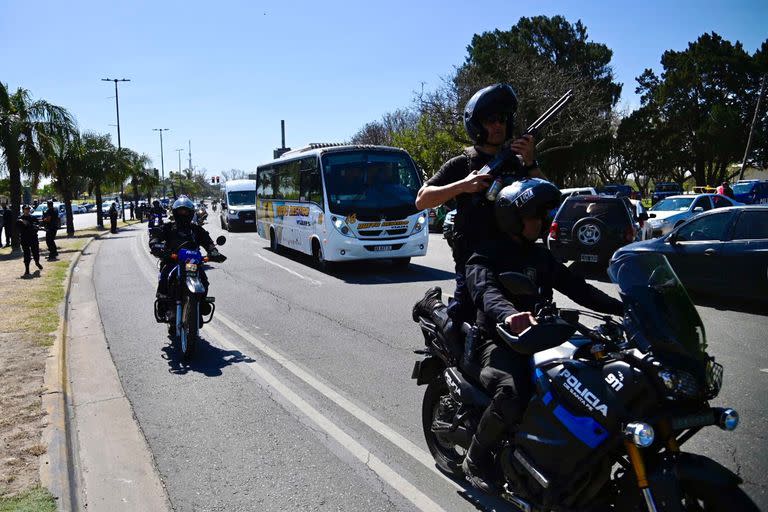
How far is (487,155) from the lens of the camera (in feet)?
13.3

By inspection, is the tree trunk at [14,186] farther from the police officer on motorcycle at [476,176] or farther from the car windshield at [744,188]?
the car windshield at [744,188]

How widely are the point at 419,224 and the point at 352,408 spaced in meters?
9.10

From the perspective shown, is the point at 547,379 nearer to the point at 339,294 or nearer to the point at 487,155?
the point at 487,155

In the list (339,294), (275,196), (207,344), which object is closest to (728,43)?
(275,196)

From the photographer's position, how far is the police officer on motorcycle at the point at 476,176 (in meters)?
3.66

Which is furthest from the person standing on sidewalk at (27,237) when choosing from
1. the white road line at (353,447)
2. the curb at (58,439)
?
the white road line at (353,447)

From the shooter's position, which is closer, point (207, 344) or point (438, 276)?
point (207, 344)

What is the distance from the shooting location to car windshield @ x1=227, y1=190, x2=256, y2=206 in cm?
3403

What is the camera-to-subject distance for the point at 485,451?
330 cm

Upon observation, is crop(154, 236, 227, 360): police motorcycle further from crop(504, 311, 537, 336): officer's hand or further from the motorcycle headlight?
the motorcycle headlight

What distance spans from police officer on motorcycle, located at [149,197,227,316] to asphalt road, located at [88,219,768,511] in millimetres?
1091

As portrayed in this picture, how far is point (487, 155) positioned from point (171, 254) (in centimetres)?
488

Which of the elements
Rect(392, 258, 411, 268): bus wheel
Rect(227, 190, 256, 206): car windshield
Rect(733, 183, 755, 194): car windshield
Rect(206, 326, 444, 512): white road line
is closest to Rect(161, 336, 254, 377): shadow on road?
Rect(206, 326, 444, 512): white road line

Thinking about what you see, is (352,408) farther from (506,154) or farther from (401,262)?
(401,262)
